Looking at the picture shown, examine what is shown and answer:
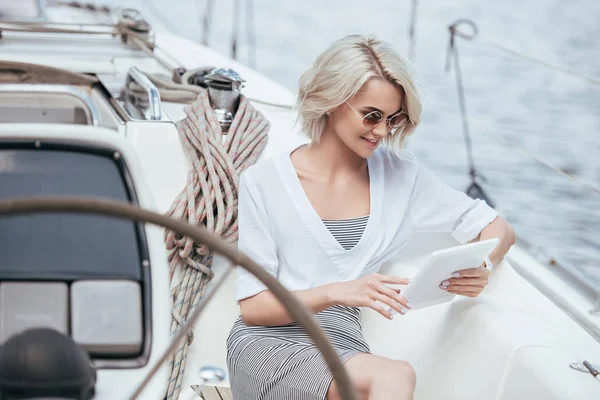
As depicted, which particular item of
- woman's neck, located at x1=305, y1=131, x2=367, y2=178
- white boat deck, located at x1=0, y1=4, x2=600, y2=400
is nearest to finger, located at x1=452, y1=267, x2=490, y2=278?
white boat deck, located at x1=0, y1=4, x2=600, y2=400

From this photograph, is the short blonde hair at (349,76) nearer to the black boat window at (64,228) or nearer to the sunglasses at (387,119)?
the sunglasses at (387,119)

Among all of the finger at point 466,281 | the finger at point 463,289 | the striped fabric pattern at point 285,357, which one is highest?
the finger at point 466,281

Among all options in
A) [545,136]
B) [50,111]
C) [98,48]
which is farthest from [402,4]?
[50,111]

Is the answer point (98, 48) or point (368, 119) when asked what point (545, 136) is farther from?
point (368, 119)

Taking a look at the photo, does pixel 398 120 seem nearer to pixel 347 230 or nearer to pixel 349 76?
pixel 349 76

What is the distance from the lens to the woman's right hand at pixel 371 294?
4.91ft

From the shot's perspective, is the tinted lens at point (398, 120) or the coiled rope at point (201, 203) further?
the coiled rope at point (201, 203)

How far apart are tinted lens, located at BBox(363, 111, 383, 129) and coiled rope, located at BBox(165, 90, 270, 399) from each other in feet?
1.59

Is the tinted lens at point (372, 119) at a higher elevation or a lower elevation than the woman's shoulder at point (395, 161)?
higher

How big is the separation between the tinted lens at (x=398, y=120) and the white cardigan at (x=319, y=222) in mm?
155

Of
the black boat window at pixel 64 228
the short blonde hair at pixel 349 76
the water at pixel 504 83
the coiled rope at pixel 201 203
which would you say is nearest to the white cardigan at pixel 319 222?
the short blonde hair at pixel 349 76

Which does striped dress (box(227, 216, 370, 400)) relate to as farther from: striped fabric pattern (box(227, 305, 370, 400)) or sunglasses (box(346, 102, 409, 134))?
sunglasses (box(346, 102, 409, 134))

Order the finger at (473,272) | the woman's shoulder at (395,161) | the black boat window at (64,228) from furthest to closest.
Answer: the woman's shoulder at (395,161) < the finger at (473,272) < the black boat window at (64,228)

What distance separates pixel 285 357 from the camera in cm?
153
